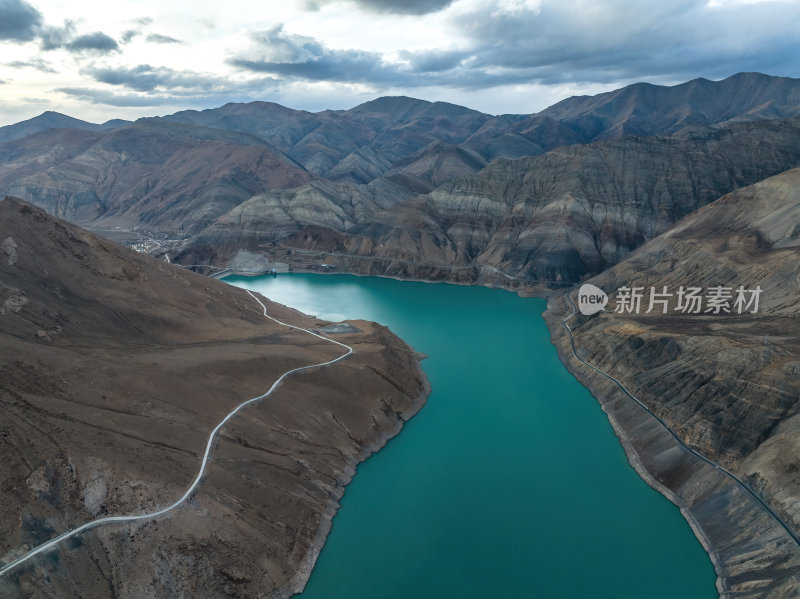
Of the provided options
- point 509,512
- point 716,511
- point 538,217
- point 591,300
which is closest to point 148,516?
point 509,512

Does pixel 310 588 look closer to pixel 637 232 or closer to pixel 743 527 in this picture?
pixel 743 527

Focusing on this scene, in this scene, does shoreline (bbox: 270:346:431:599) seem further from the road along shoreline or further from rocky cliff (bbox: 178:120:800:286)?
rocky cliff (bbox: 178:120:800:286)

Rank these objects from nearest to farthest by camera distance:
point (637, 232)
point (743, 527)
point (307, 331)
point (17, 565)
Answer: point (17, 565), point (743, 527), point (307, 331), point (637, 232)

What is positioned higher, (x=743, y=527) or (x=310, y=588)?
(x=743, y=527)

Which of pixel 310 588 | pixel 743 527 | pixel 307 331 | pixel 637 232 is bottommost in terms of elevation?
pixel 310 588

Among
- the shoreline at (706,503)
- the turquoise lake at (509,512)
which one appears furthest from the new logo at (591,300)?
the shoreline at (706,503)

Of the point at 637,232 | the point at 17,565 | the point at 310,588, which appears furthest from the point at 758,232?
the point at 17,565
